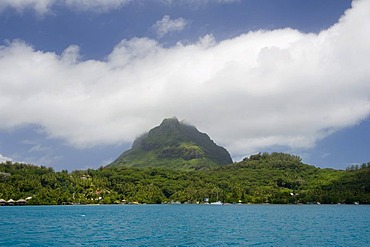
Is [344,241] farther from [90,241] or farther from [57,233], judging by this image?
[57,233]

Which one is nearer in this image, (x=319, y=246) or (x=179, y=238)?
(x=319, y=246)

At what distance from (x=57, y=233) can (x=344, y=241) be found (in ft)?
146

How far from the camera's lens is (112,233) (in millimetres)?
64312

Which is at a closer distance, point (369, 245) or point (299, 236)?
point (369, 245)

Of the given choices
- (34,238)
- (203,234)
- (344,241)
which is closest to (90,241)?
(34,238)

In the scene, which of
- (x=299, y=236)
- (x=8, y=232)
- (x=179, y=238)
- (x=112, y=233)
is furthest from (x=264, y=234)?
(x=8, y=232)

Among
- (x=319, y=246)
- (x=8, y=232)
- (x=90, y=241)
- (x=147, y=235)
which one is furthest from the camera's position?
(x=8, y=232)

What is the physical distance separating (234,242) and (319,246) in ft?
36.0

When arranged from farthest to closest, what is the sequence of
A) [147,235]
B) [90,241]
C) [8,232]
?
[8,232]
[147,235]
[90,241]

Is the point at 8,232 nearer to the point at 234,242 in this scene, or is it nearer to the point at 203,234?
the point at 203,234

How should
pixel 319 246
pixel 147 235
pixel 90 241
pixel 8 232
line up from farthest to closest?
pixel 8 232 → pixel 147 235 → pixel 90 241 → pixel 319 246

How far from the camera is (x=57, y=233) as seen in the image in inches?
2537

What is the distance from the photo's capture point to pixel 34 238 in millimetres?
57219

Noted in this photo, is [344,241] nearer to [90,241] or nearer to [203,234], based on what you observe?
[203,234]
